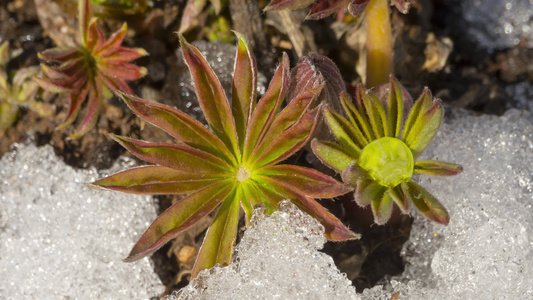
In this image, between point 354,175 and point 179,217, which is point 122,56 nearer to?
point 179,217

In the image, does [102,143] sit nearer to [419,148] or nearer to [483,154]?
[419,148]

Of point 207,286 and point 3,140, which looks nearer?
point 207,286

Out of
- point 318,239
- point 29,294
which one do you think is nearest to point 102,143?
point 29,294

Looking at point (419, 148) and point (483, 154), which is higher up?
point (419, 148)

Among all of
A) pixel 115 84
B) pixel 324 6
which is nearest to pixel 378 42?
pixel 324 6

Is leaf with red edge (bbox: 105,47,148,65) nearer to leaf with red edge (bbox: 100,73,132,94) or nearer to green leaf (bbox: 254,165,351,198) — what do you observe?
leaf with red edge (bbox: 100,73,132,94)

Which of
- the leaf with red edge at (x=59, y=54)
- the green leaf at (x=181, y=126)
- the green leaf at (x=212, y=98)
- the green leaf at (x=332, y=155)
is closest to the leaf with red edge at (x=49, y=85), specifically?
the leaf with red edge at (x=59, y=54)
